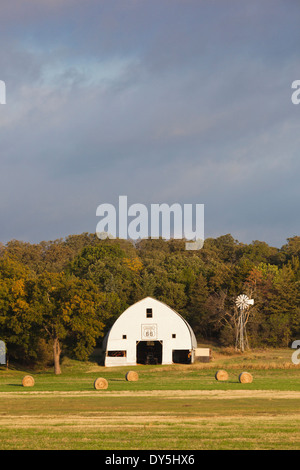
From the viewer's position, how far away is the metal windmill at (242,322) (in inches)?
2864

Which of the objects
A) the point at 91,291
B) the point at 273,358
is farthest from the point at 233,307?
the point at 91,291

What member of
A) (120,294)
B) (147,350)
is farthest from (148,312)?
(120,294)

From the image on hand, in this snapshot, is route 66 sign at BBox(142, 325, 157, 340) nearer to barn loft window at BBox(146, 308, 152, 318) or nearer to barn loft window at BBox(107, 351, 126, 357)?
barn loft window at BBox(146, 308, 152, 318)

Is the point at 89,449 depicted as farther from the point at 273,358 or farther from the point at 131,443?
the point at 273,358

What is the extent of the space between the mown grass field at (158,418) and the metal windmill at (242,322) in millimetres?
29294

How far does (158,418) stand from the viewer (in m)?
22.4

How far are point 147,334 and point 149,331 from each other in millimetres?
413

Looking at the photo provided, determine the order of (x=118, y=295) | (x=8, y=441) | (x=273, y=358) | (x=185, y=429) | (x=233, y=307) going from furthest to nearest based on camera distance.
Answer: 1. (x=118, y=295)
2. (x=233, y=307)
3. (x=273, y=358)
4. (x=185, y=429)
5. (x=8, y=441)

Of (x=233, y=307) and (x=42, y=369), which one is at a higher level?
(x=233, y=307)

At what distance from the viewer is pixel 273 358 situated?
63.4 meters
